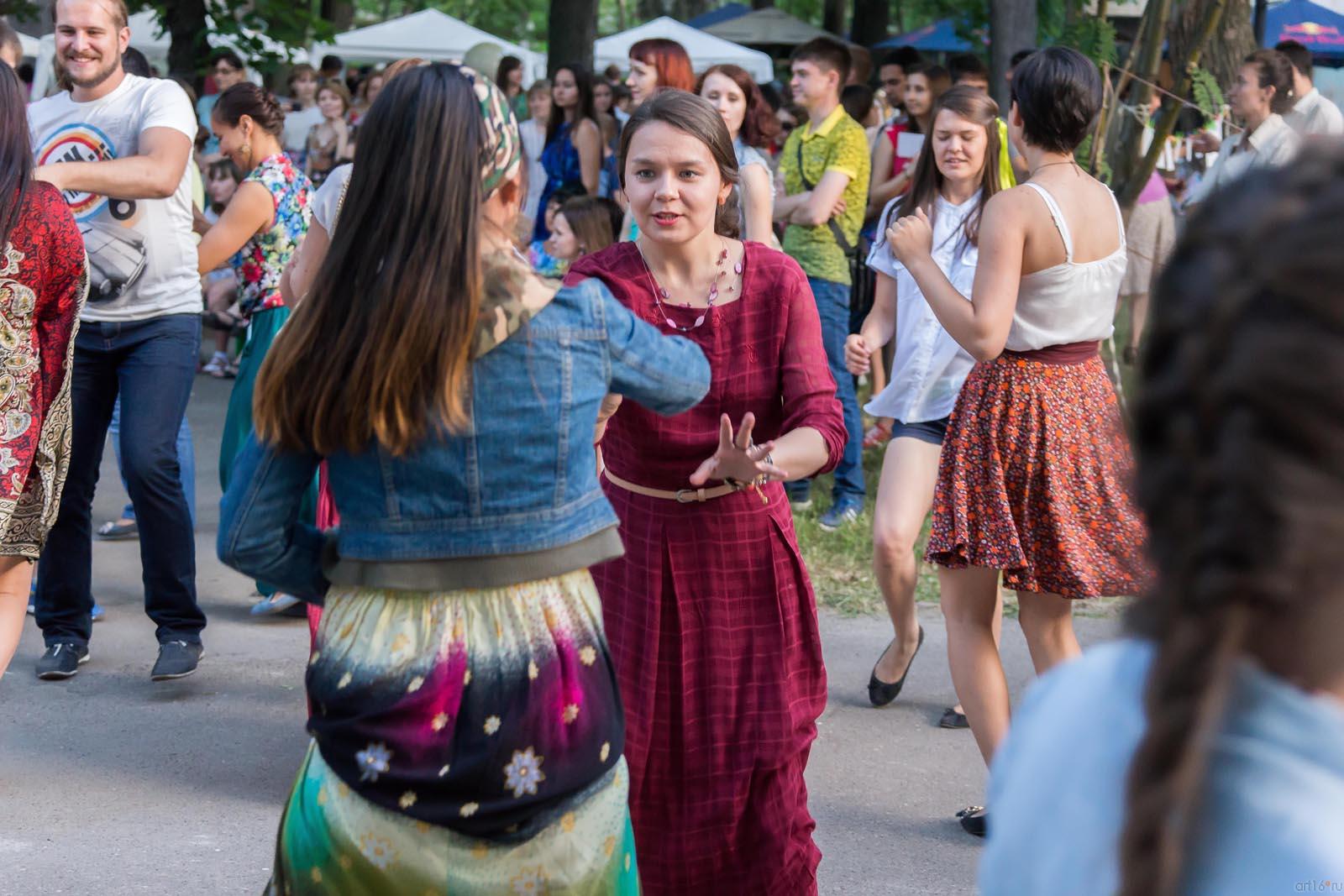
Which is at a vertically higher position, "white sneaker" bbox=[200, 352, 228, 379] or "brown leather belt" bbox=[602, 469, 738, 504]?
"brown leather belt" bbox=[602, 469, 738, 504]

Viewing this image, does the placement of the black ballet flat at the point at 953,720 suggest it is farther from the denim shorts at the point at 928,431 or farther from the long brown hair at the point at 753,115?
the long brown hair at the point at 753,115

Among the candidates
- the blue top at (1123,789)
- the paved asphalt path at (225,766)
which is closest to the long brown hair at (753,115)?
the paved asphalt path at (225,766)

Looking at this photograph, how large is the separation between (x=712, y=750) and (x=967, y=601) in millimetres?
988

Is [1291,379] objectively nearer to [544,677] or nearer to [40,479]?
[544,677]

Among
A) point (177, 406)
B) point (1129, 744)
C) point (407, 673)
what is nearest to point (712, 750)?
point (407, 673)

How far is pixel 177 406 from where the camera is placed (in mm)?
4926

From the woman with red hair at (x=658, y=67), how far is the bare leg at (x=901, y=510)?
3.48 m

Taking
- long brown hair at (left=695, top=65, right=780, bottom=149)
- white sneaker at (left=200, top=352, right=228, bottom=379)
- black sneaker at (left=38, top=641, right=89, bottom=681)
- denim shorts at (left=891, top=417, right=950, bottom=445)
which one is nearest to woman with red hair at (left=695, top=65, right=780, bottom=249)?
long brown hair at (left=695, top=65, right=780, bottom=149)

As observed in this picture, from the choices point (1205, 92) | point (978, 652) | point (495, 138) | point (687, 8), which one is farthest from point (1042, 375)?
point (687, 8)

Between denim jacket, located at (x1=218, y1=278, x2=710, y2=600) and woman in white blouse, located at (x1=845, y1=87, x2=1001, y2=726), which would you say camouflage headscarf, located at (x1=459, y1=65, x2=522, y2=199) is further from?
woman in white blouse, located at (x1=845, y1=87, x2=1001, y2=726)

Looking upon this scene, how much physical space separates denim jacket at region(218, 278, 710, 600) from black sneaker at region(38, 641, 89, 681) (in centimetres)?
318

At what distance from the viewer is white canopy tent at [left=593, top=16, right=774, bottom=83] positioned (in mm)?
18281

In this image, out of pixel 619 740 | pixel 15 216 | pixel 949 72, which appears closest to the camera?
pixel 619 740

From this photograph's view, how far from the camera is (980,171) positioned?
4.84 meters
